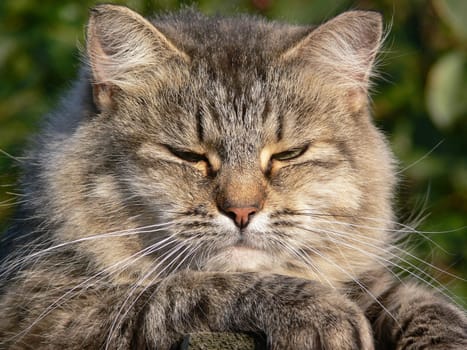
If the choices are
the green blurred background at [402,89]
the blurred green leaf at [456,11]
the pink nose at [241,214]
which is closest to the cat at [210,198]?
the pink nose at [241,214]

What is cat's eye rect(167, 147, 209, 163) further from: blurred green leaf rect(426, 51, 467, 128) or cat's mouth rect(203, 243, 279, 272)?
blurred green leaf rect(426, 51, 467, 128)

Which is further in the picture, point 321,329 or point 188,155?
point 188,155

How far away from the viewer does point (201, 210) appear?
2.89 meters

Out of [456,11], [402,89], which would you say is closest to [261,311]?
[456,11]

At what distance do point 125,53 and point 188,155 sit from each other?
41cm

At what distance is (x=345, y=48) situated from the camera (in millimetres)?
3283

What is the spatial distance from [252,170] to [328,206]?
0.25 m

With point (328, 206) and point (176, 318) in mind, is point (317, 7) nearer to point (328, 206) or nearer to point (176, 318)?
point (328, 206)

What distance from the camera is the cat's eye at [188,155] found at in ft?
9.97

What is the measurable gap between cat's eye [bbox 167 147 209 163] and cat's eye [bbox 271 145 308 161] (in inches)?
8.2

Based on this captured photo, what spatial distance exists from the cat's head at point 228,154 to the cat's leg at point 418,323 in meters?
0.21

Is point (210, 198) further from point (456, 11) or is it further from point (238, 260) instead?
point (456, 11)

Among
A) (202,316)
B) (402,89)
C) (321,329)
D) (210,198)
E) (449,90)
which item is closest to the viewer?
(321,329)

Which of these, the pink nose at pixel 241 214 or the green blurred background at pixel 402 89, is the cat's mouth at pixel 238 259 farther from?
the green blurred background at pixel 402 89
